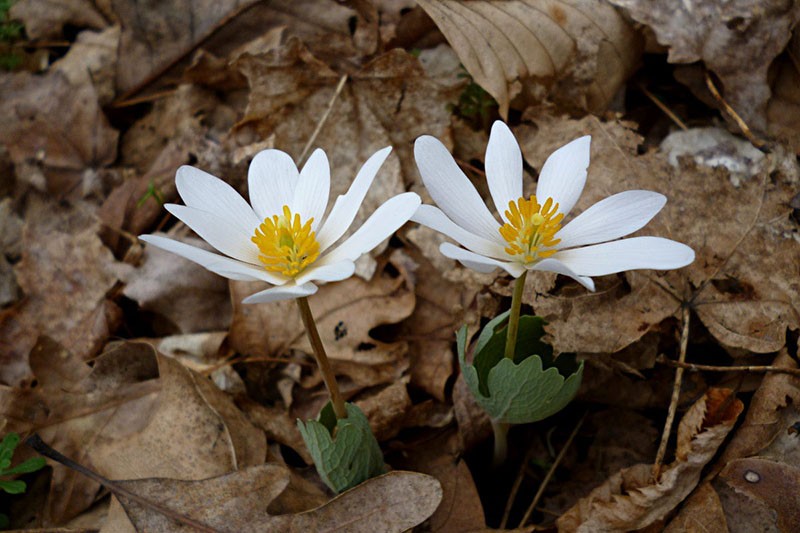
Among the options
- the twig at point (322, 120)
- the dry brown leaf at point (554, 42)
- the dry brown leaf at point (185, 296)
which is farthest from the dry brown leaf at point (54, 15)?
the dry brown leaf at point (554, 42)

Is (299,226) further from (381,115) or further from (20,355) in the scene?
(20,355)

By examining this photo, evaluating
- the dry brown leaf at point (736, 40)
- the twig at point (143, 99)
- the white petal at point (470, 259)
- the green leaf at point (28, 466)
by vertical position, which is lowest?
the green leaf at point (28, 466)

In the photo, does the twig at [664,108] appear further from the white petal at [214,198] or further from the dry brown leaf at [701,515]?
the white petal at [214,198]

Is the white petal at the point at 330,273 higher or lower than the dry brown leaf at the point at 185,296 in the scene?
higher

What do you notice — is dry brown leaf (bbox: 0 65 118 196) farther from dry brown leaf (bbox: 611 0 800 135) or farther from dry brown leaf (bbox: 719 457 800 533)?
dry brown leaf (bbox: 719 457 800 533)

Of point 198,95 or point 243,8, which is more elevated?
point 243,8

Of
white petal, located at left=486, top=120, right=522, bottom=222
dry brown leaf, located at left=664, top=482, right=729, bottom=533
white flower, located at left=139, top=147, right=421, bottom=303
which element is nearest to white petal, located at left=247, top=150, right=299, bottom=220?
white flower, located at left=139, top=147, right=421, bottom=303

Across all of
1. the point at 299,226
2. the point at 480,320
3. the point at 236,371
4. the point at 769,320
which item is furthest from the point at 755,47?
the point at 236,371
